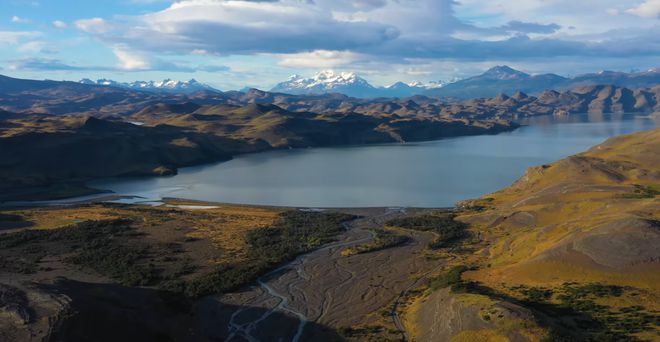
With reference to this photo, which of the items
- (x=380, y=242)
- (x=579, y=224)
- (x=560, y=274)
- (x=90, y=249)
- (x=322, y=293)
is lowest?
(x=322, y=293)

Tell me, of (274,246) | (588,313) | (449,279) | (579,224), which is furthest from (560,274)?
(274,246)

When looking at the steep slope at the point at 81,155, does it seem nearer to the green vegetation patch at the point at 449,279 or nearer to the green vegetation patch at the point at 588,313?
the green vegetation patch at the point at 449,279

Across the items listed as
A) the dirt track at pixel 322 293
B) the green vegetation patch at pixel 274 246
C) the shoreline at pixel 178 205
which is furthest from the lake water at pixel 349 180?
the dirt track at pixel 322 293

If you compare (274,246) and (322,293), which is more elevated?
(274,246)

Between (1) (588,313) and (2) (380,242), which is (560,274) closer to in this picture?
(1) (588,313)

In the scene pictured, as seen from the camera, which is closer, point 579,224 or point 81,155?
point 579,224

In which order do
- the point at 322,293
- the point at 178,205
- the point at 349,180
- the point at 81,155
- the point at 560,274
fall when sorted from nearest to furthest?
the point at 560,274
the point at 322,293
the point at 178,205
the point at 349,180
the point at 81,155
